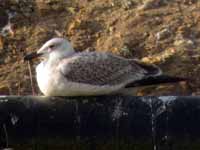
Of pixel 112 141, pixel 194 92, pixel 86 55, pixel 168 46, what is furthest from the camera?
pixel 168 46

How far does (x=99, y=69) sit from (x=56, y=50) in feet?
1.37

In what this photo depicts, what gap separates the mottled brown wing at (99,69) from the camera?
6004 mm

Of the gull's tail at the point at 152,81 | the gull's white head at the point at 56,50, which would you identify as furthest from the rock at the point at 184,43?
the gull's white head at the point at 56,50

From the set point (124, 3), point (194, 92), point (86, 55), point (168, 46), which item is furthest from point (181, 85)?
point (124, 3)

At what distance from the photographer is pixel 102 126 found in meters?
5.82

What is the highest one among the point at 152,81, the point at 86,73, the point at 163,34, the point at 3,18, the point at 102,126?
the point at 3,18

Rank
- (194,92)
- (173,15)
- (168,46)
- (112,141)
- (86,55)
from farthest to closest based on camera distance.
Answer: (173,15) < (168,46) < (194,92) < (86,55) < (112,141)

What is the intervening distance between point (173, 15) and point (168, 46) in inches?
26.3

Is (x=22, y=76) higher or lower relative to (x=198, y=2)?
lower

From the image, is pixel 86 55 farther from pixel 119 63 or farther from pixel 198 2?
pixel 198 2

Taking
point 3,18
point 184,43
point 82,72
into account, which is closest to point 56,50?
point 82,72

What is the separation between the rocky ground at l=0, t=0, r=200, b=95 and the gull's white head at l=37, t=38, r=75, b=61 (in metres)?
0.91

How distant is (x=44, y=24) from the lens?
857cm

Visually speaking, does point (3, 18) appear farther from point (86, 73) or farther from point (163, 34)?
point (86, 73)
